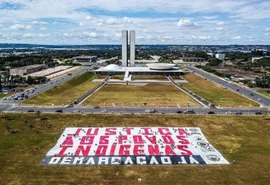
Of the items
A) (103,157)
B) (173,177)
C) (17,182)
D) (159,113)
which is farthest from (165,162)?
(159,113)

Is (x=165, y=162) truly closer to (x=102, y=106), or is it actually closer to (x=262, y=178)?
(x=262, y=178)

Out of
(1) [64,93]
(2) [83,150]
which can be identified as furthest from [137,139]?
(1) [64,93]

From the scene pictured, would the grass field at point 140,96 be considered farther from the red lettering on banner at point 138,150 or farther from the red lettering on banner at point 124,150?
the red lettering on banner at point 138,150

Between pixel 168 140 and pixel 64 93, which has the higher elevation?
pixel 168 140

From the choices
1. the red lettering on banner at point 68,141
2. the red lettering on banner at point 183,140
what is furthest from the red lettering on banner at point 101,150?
the red lettering on banner at point 183,140

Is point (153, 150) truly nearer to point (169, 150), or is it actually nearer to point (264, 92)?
point (169, 150)
